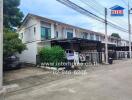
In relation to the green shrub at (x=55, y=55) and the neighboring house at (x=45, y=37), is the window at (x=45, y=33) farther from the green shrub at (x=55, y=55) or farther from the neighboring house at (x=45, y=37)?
the green shrub at (x=55, y=55)

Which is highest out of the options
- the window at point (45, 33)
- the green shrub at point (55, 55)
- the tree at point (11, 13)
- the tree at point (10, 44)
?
the tree at point (11, 13)

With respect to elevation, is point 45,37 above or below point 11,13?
below

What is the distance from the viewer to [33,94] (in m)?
8.41

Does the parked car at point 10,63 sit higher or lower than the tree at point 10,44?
lower

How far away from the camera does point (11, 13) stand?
2211 cm

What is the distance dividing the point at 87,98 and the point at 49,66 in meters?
10.9

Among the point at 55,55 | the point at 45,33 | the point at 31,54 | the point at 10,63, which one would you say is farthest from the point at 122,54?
the point at 10,63

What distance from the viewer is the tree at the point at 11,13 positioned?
21.4m

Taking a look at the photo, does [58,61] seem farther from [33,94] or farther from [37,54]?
[33,94]

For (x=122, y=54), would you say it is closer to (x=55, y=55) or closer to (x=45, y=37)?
(x=45, y=37)

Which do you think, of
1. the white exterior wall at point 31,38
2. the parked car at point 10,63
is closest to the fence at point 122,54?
the white exterior wall at point 31,38

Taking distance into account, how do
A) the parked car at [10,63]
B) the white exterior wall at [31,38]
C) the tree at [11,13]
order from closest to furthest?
the parked car at [10,63], the tree at [11,13], the white exterior wall at [31,38]

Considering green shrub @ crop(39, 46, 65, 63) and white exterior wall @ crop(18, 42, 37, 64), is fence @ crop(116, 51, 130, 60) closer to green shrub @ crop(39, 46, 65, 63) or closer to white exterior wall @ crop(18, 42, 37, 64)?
white exterior wall @ crop(18, 42, 37, 64)

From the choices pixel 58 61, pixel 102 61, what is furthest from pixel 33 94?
pixel 102 61
